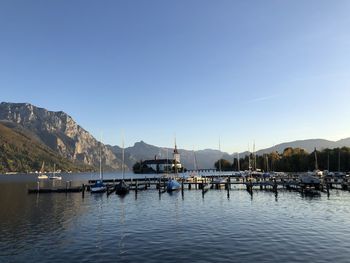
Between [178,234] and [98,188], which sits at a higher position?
[98,188]

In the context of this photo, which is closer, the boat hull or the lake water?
the lake water

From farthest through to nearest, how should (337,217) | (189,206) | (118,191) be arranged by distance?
(118,191) → (189,206) → (337,217)

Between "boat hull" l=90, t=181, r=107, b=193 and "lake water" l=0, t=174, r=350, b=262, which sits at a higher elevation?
"boat hull" l=90, t=181, r=107, b=193

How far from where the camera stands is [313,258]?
101ft

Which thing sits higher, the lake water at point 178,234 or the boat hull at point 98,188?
the boat hull at point 98,188

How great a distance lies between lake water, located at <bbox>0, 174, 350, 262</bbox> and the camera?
32.1 metres

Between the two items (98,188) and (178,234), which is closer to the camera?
(178,234)

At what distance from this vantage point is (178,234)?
4178 centimetres

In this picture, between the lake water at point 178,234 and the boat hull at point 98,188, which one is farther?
the boat hull at point 98,188

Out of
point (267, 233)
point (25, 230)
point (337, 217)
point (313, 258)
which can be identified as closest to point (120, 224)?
point (25, 230)

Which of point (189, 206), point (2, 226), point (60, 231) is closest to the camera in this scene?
point (60, 231)

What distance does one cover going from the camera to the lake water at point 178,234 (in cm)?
3212

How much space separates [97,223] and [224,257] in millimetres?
26561

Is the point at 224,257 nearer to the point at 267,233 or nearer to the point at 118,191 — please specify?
the point at 267,233
